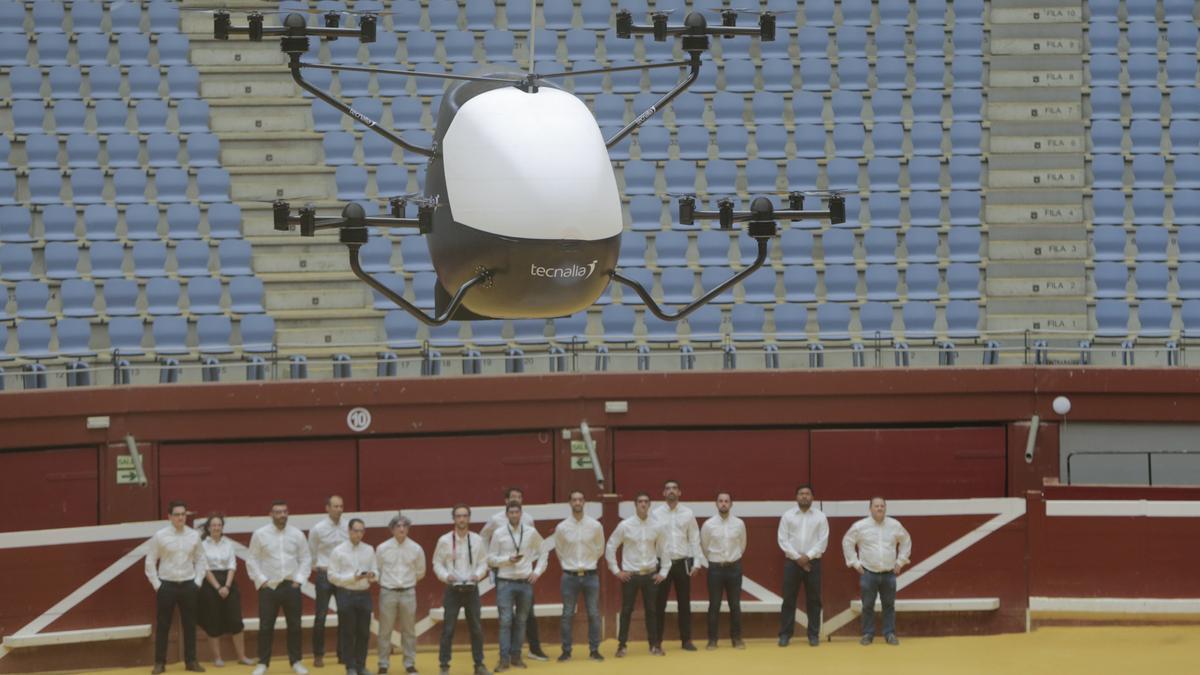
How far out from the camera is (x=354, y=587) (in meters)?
14.3

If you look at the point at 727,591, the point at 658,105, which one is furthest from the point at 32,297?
the point at 658,105

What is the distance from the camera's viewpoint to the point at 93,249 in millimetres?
17562

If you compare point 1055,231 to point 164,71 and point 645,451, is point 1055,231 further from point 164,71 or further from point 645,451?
point 164,71

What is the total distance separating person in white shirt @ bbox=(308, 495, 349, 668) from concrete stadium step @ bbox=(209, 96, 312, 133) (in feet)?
18.7

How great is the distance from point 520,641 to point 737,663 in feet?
6.08

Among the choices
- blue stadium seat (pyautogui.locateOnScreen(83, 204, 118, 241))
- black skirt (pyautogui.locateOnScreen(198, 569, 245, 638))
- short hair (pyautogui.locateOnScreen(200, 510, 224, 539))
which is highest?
blue stadium seat (pyautogui.locateOnScreen(83, 204, 118, 241))

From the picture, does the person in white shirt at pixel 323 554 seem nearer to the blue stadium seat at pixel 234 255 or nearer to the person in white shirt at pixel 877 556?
the blue stadium seat at pixel 234 255

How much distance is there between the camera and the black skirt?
14758mm

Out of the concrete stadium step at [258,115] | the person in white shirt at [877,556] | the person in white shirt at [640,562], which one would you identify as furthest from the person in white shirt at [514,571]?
the concrete stadium step at [258,115]

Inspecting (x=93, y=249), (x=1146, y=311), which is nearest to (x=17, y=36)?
(x=93, y=249)

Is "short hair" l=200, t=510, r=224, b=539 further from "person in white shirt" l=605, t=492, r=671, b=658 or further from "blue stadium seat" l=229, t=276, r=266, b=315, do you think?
"person in white shirt" l=605, t=492, r=671, b=658

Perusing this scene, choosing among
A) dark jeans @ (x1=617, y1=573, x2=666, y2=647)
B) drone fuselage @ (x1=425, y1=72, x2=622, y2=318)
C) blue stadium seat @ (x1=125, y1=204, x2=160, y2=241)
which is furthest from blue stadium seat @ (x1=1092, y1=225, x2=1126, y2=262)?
drone fuselage @ (x1=425, y1=72, x2=622, y2=318)

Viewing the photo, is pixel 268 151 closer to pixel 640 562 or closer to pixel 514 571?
pixel 514 571

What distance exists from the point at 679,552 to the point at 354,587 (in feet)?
9.46
